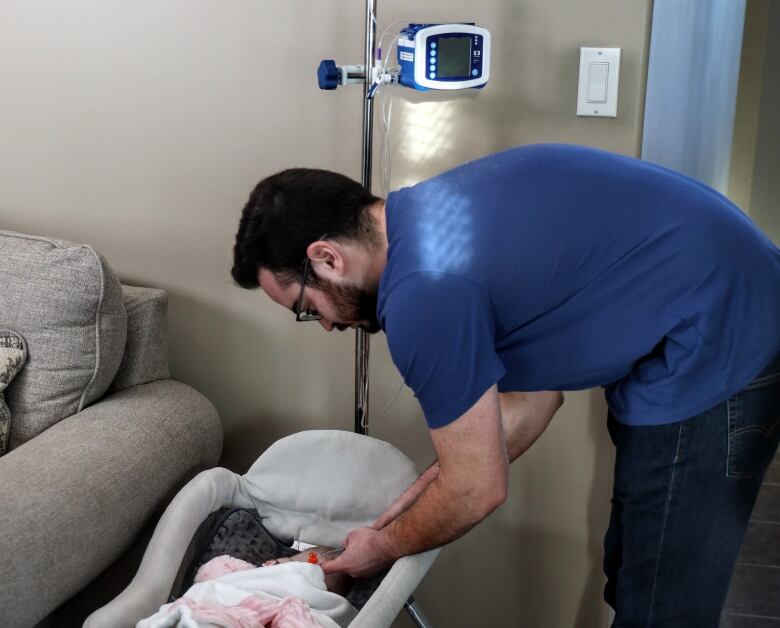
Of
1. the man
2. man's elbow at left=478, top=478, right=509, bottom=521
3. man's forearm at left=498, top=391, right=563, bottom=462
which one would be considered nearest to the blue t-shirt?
the man

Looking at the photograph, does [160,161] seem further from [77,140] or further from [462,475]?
[462,475]

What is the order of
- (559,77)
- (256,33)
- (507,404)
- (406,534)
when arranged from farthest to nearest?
(256,33) → (559,77) → (507,404) → (406,534)

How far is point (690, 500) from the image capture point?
137 cm

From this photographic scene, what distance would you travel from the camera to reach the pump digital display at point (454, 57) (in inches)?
63.7

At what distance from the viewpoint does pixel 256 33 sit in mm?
1921

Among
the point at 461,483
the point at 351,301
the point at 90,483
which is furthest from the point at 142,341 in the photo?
the point at 461,483

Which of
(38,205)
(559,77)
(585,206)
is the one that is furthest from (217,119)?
(585,206)

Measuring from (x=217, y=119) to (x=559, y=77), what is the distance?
27.0 inches

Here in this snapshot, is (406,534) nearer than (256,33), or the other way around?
(406,534)

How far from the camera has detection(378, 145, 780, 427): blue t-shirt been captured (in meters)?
1.20

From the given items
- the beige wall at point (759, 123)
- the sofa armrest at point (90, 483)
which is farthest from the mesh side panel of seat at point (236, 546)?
the beige wall at point (759, 123)

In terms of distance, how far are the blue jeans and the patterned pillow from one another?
1059 millimetres

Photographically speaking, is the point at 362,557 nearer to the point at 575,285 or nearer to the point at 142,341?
the point at 575,285

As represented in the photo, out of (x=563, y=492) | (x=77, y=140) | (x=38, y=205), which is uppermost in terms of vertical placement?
(x=77, y=140)
